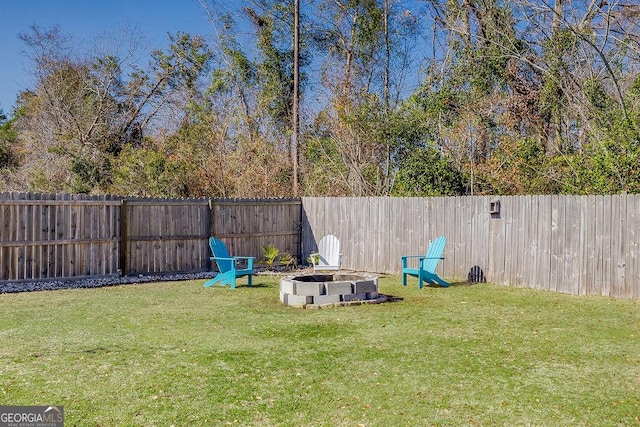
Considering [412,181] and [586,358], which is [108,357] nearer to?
[586,358]

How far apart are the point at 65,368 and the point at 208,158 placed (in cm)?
1267

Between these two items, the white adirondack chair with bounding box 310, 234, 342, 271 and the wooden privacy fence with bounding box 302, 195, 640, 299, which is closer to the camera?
the wooden privacy fence with bounding box 302, 195, 640, 299

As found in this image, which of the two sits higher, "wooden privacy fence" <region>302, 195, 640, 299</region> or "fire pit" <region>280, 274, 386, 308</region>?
"wooden privacy fence" <region>302, 195, 640, 299</region>

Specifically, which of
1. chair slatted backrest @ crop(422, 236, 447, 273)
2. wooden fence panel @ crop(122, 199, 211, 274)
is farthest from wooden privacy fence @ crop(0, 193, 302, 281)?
chair slatted backrest @ crop(422, 236, 447, 273)

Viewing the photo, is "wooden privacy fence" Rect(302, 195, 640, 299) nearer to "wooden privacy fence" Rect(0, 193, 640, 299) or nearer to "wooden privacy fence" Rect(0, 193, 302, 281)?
"wooden privacy fence" Rect(0, 193, 640, 299)

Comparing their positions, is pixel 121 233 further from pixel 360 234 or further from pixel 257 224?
pixel 360 234

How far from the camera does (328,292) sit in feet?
23.2

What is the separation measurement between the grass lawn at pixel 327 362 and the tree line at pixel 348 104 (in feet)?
17.4

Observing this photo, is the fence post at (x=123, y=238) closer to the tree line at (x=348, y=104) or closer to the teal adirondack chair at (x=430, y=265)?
the teal adirondack chair at (x=430, y=265)

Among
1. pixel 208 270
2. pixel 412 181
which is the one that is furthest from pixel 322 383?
pixel 412 181

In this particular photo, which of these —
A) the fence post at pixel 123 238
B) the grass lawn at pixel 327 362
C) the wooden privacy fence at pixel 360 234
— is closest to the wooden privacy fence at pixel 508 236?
the wooden privacy fence at pixel 360 234

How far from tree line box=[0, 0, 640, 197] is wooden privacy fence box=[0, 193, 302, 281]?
12.9 feet

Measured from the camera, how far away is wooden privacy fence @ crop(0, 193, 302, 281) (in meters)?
8.88

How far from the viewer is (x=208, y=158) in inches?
652
